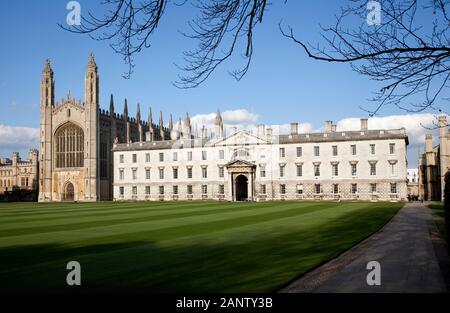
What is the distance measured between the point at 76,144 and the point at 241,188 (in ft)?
94.6

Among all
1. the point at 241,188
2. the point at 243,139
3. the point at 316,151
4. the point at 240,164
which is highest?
the point at 243,139

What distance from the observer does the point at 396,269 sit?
10328 millimetres

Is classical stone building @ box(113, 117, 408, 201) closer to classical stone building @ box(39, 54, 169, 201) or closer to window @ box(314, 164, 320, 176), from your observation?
window @ box(314, 164, 320, 176)

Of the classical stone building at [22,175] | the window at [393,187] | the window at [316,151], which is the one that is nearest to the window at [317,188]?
the window at [316,151]

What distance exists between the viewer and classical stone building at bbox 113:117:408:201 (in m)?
56.3

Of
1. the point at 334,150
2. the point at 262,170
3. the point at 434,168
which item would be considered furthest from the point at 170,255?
the point at 434,168

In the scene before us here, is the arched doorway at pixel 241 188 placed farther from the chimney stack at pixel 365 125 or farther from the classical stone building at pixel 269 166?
the chimney stack at pixel 365 125

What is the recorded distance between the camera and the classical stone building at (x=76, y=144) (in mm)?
72188

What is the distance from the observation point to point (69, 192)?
73875 mm

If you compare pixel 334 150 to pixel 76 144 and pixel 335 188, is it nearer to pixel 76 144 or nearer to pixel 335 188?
pixel 335 188

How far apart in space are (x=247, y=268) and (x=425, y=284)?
12.1 ft

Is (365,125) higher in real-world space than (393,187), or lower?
higher

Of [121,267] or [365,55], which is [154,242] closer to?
[121,267]
